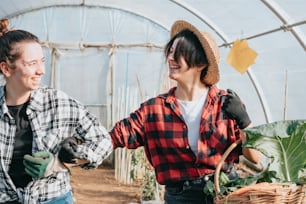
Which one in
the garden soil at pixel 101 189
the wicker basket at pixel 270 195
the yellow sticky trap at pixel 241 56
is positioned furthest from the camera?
the garden soil at pixel 101 189

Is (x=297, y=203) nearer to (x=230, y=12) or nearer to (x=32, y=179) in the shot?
(x=32, y=179)

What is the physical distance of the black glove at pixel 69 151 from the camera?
226cm

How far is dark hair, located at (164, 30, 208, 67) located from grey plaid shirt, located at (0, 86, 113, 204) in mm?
507

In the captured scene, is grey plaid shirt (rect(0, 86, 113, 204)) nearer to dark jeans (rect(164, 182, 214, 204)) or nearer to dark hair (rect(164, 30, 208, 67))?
dark jeans (rect(164, 182, 214, 204))

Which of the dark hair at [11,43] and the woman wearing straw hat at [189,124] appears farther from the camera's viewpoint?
the woman wearing straw hat at [189,124]

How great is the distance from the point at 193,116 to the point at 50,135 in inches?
25.2

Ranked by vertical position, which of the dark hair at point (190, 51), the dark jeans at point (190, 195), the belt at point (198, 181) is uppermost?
the dark hair at point (190, 51)

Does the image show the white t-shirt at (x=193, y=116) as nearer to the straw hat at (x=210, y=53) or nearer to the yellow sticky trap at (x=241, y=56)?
the straw hat at (x=210, y=53)

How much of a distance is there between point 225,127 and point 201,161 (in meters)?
0.18

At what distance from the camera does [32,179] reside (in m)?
2.33

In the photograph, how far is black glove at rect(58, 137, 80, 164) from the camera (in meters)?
2.26

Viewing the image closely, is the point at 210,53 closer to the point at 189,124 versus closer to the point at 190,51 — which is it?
the point at 190,51

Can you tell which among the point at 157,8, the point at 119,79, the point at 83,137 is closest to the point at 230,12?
the point at 157,8

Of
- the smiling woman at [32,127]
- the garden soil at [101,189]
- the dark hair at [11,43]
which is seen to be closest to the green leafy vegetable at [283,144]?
the smiling woman at [32,127]
